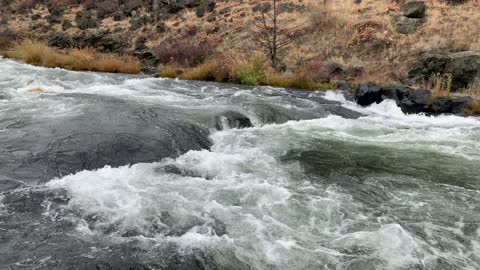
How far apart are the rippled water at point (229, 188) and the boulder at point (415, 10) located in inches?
405

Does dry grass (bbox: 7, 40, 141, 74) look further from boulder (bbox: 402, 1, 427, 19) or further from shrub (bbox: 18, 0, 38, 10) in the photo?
shrub (bbox: 18, 0, 38, 10)

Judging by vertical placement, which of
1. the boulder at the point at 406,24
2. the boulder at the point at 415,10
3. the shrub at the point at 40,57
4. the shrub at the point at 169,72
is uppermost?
the boulder at the point at 415,10

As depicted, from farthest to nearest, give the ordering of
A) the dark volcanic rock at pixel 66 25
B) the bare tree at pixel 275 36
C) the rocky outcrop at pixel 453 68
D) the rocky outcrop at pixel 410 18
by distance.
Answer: the dark volcanic rock at pixel 66 25 → the rocky outcrop at pixel 410 18 → the bare tree at pixel 275 36 → the rocky outcrop at pixel 453 68

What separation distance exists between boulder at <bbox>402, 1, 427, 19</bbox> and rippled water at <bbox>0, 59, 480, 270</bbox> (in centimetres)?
1029

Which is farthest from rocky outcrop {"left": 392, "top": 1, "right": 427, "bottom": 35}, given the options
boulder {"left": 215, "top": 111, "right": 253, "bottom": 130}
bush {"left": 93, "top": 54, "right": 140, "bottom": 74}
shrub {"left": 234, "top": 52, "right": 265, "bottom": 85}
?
bush {"left": 93, "top": 54, "right": 140, "bottom": 74}

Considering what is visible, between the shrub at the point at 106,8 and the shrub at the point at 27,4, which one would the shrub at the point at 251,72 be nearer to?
the shrub at the point at 106,8

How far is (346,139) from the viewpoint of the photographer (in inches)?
388

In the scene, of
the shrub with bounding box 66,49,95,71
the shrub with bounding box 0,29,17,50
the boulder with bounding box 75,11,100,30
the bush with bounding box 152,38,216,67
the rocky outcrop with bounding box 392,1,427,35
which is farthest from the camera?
the boulder with bounding box 75,11,100,30

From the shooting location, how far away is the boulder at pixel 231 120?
10.3m

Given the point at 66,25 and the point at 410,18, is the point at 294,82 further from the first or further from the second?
the point at 66,25

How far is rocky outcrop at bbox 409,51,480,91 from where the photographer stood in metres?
14.3

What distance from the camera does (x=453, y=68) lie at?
47.8 feet

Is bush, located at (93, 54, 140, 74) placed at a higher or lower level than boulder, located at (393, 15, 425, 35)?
lower

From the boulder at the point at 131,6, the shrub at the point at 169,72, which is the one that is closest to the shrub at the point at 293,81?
the shrub at the point at 169,72
